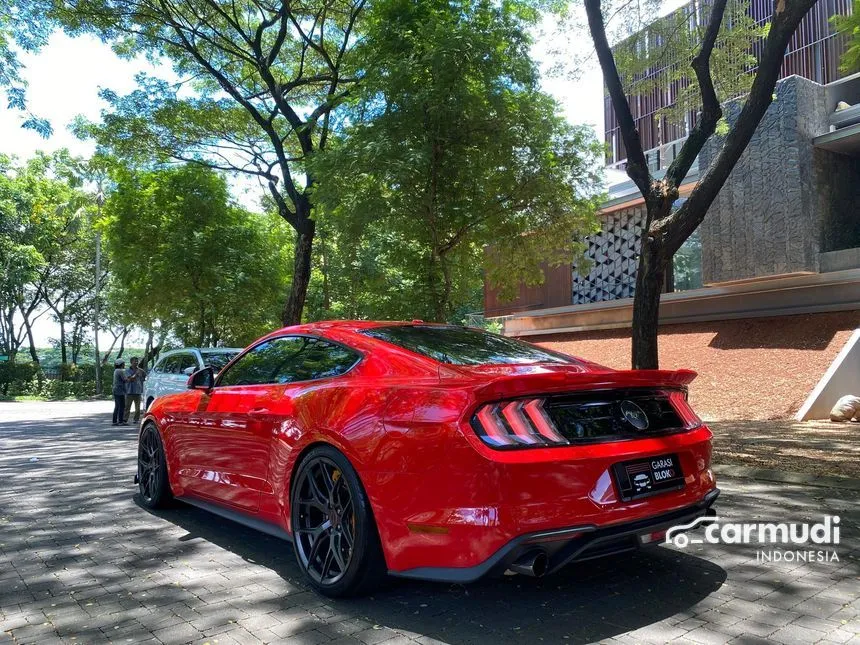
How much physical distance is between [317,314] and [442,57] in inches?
893

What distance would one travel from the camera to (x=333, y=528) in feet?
11.5

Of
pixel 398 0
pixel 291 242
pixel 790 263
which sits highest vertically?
pixel 398 0

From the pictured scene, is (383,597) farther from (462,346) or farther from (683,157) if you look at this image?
(683,157)

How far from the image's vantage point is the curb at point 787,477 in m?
5.77

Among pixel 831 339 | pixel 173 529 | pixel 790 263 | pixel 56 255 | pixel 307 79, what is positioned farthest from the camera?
pixel 56 255

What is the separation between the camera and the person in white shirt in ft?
36.8

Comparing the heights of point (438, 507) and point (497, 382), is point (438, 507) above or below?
below

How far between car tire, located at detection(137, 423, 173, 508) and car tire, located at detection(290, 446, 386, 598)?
2.20 meters

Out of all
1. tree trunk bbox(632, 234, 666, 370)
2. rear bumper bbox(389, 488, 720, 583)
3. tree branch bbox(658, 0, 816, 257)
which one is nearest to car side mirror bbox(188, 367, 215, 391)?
rear bumper bbox(389, 488, 720, 583)

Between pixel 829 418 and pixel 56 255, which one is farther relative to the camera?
pixel 56 255

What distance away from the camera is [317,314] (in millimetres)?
32031

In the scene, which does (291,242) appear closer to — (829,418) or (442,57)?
(442,57)

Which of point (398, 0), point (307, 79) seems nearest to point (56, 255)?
point (307, 79)

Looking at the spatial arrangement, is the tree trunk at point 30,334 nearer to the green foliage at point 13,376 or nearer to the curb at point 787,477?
the green foliage at point 13,376
